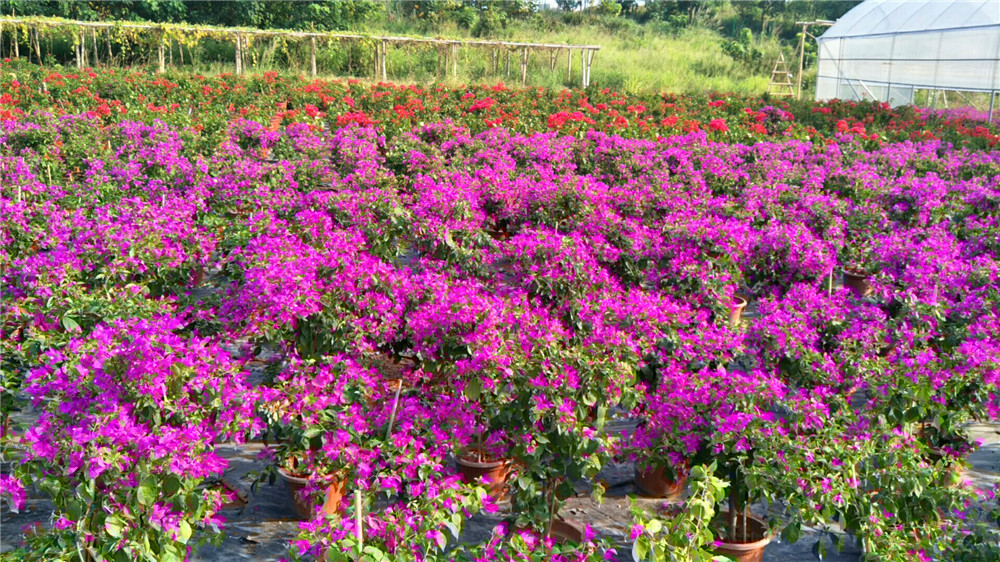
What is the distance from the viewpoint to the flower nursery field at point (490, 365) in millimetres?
2863

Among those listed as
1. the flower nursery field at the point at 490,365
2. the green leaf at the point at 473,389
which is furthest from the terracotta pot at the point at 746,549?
the green leaf at the point at 473,389

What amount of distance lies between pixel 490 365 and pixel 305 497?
105 centimetres

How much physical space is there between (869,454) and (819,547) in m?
0.43

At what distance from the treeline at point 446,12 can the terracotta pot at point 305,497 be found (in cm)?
2744

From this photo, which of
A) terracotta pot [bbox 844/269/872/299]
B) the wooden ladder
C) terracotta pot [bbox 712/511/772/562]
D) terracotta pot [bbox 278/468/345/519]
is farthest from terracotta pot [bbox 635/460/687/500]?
the wooden ladder

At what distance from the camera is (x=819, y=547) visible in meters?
3.17

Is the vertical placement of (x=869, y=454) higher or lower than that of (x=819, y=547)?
higher

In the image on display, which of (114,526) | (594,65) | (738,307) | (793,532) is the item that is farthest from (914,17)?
(114,526)

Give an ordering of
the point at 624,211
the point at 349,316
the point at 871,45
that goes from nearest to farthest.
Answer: the point at 349,316 → the point at 624,211 → the point at 871,45

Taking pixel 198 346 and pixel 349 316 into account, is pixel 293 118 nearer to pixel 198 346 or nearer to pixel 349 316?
pixel 349 316

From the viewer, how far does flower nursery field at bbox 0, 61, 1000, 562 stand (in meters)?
2.86

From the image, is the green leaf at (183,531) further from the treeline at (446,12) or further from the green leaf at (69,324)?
the treeline at (446,12)

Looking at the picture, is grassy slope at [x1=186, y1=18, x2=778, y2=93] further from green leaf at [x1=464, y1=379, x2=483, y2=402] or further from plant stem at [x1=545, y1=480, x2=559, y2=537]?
plant stem at [x1=545, y1=480, x2=559, y2=537]

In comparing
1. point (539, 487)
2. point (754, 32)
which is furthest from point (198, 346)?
point (754, 32)
